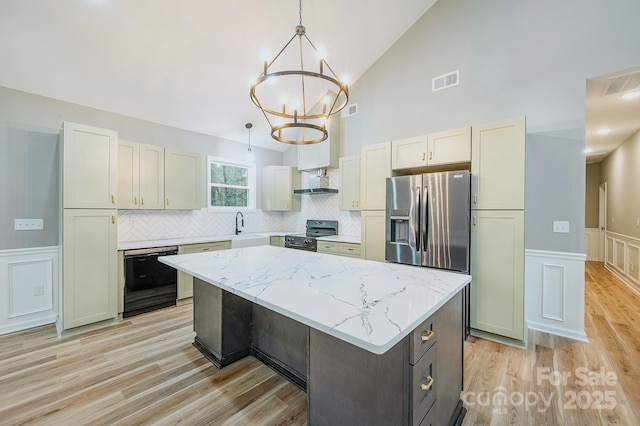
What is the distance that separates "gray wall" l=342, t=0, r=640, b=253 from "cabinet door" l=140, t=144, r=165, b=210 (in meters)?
3.68

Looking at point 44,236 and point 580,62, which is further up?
point 580,62

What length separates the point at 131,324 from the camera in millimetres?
3244

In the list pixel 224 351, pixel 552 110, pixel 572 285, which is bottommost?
pixel 224 351

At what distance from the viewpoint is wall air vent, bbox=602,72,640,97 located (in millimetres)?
2742

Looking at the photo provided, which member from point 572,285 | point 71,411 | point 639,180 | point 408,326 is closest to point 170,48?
point 71,411

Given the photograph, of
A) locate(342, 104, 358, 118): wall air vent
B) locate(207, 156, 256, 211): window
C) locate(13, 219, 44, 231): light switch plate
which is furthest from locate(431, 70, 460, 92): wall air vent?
locate(13, 219, 44, 231): light switch plate

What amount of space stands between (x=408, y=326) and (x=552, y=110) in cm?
327

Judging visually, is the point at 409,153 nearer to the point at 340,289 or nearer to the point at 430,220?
the point at 430,220

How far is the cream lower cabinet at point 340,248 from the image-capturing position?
400cm

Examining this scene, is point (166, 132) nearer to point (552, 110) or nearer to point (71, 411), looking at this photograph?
point (71, 411)

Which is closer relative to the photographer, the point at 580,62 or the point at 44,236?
the point at 580,62

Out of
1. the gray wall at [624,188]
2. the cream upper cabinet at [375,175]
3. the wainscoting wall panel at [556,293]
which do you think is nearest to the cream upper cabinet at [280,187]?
the cream upper cabinet at [375,175]

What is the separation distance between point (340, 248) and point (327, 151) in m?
1.70

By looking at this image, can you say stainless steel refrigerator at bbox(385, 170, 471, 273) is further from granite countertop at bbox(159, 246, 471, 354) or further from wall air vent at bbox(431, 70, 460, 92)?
wall air vent at bbox(431, 70, 460, 92)
